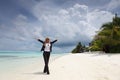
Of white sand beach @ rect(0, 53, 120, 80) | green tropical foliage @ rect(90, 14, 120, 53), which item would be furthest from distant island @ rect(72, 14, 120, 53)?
white sand beach @ rect(0, 53, 120, 80)

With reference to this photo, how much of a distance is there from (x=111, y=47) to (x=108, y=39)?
1700 mm

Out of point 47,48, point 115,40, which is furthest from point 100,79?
point 115,40

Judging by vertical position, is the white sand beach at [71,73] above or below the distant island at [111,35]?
below

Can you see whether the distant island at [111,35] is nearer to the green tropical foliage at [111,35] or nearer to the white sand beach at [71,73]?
the green tropical foliage at [111,35]

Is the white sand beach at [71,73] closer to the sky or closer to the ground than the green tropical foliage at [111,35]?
closer to the ground

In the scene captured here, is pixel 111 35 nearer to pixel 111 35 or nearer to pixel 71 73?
pixel 111 35

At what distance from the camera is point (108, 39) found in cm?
4025

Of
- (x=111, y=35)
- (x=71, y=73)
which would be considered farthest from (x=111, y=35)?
(x=71, y=73)

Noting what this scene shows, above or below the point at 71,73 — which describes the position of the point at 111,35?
above

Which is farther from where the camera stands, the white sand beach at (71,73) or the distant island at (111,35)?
the distant island at (111,35)

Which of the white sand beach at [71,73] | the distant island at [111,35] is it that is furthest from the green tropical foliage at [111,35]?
the white sand beach at [71,73]

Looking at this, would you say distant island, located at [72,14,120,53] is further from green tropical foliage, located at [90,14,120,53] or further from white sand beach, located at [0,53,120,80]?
white sand beach, located at [0,53,120,80]

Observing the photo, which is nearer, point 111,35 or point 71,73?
point 71,73

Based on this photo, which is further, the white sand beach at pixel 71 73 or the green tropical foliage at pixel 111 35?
the green tropical foliage at pixel 111 35
